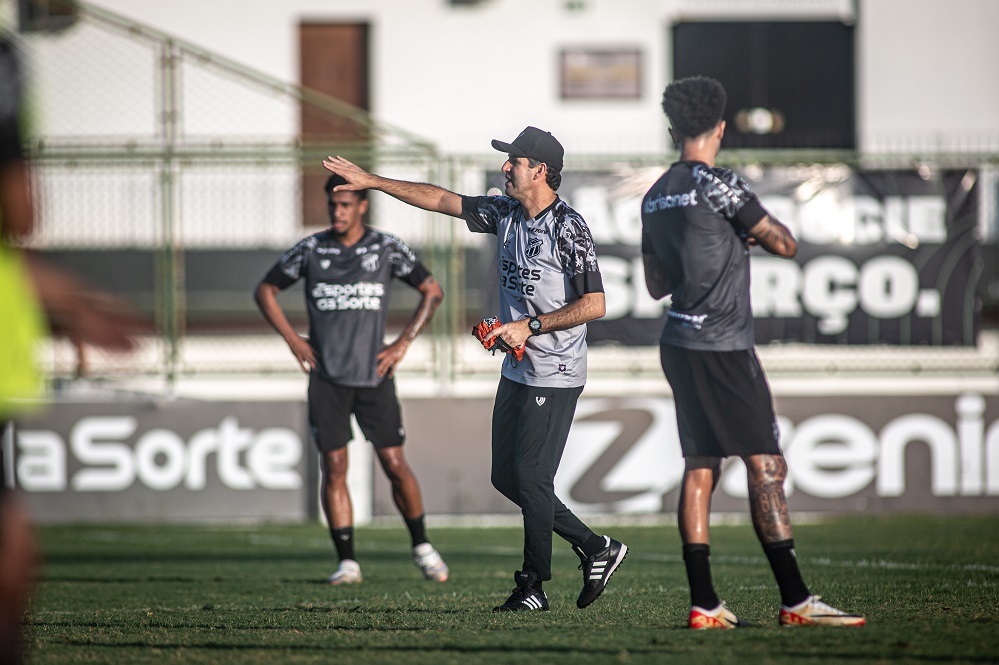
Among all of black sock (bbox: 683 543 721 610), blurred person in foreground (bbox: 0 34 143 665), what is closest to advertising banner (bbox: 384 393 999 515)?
black sock (bbox: 683 543 721 610)

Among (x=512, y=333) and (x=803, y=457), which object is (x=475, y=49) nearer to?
(x=803, y=457)

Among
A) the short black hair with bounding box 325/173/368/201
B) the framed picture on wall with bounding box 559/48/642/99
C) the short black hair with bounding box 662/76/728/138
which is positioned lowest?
the short black hair with bounding box 325/173/368/201

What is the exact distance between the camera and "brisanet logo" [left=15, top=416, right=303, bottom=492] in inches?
478

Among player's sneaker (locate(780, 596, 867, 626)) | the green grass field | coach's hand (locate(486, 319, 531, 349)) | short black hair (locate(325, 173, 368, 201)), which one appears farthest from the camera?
short black hair (locate(325, 173, 368, 201))

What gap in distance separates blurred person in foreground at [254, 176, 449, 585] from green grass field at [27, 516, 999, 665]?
525mm

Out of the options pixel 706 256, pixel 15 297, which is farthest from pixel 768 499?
pixel 15 297

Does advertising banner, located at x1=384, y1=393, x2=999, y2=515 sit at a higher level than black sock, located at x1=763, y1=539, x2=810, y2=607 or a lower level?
lower

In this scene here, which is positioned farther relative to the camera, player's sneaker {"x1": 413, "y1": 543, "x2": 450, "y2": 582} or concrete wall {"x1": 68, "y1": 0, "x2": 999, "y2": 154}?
concrete wall {"x1": 68, "y1": 0, "x2": 999, "y2": 154}

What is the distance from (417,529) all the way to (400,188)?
2.58 meters

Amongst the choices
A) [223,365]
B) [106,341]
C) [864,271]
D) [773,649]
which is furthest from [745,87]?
[106,341]

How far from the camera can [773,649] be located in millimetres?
4961

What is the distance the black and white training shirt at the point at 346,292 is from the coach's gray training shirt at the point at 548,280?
211 centimetres

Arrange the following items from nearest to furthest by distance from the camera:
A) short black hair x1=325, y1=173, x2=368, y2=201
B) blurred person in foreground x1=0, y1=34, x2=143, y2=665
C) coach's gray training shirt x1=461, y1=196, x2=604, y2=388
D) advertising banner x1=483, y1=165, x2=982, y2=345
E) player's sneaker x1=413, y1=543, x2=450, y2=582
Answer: blurred person in foreground x1=0, y1=34, x2=143, y2=665 → coach's gray training shirt x1=461, y1=196, x2=604, y2=388 → player's sneaker x1=413, y1=543, x2=450, y2=582 → short black hair x1=325, y1=173, x2=368, y2=201 → advertising banner x1=483, y1=165, x2=982, y2=345

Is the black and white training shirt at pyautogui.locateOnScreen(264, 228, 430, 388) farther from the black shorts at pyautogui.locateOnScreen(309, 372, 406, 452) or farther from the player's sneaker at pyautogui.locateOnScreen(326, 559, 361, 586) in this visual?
the player's sneaker at pyautogui.locateOnScreen(326, 559, 361, 586)
